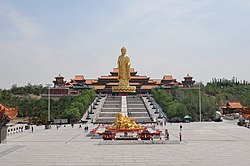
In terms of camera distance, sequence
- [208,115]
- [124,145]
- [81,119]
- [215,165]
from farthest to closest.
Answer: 1. [208,115]
2. [81,119]
3. [124,145]
4. [215,165]

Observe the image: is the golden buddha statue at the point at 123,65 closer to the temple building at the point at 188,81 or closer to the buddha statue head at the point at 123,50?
the buddha statue head at the point at 123,50

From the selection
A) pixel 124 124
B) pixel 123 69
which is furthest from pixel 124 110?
pixel 124 124

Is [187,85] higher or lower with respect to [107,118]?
higher

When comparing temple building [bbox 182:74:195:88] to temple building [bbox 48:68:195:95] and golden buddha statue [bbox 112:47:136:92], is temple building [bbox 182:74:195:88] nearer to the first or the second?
temple building [bbox 48:68:195:95]

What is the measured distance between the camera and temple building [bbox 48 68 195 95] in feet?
188

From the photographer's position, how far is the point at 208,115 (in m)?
39.9

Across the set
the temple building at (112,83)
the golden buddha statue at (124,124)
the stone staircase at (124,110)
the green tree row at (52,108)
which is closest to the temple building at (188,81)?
the temple building at (112,83)

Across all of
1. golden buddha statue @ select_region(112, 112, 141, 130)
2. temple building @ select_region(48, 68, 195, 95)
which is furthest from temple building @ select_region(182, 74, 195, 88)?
golden buddha statue @ select_region(112, 112, 141, 130)

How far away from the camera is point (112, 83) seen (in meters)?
57.5

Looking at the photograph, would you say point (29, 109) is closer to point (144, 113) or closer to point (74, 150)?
point (144, 113)

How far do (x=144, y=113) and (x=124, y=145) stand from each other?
70.8ft

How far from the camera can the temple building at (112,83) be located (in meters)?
57.2

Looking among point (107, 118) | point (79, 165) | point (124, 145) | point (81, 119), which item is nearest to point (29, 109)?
point (81, 119)

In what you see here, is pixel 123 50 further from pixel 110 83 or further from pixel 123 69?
pixel 110 83
